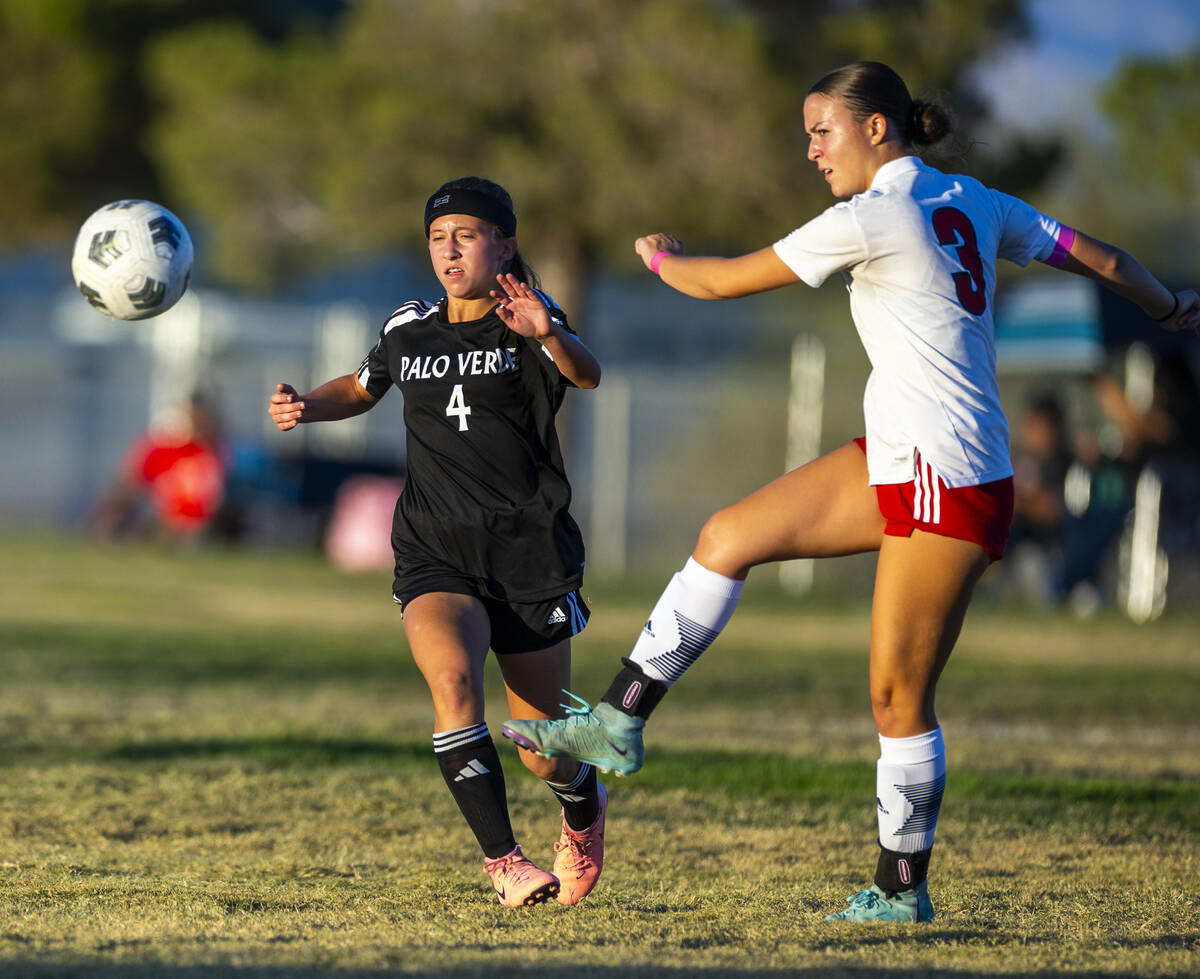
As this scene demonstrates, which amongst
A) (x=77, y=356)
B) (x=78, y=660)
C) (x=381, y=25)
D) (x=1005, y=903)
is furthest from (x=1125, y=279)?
(x=77, y=356)

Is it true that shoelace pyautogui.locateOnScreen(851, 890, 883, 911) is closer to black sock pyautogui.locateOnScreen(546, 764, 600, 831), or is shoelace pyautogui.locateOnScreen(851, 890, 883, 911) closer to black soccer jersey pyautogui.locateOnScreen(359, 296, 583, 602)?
black sock pyautogui.locateOnScreen(546, 764, 600, 831)

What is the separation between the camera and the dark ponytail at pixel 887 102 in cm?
424

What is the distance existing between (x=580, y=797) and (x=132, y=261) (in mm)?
2545

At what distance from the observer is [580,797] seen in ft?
15.6

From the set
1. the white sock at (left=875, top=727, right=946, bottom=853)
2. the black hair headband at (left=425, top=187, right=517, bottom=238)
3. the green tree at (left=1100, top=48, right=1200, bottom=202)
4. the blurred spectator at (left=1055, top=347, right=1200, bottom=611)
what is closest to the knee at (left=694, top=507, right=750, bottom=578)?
the white sock at (left=875, top=727, right=946, bottom=853)

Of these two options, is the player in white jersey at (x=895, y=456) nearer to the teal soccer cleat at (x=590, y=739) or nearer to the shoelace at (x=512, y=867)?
the teal soccer cleat at (x=590, y=739)

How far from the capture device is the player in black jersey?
4500 mm

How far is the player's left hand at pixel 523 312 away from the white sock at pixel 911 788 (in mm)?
1420

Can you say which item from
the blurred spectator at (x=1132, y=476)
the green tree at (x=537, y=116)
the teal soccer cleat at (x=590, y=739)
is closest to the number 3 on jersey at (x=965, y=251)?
the teal soccer cleat at (x=590, y=739)

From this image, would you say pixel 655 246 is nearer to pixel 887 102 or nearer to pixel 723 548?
pixel 887 102

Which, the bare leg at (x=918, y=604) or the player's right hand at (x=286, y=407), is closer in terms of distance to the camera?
the bare leg at (x=918, y=604)

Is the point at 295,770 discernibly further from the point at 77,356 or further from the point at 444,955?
the point at 77,356

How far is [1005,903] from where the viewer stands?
4.60 m

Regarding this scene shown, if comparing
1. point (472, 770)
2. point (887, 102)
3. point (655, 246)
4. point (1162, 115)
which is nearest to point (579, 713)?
point (472, 770)
